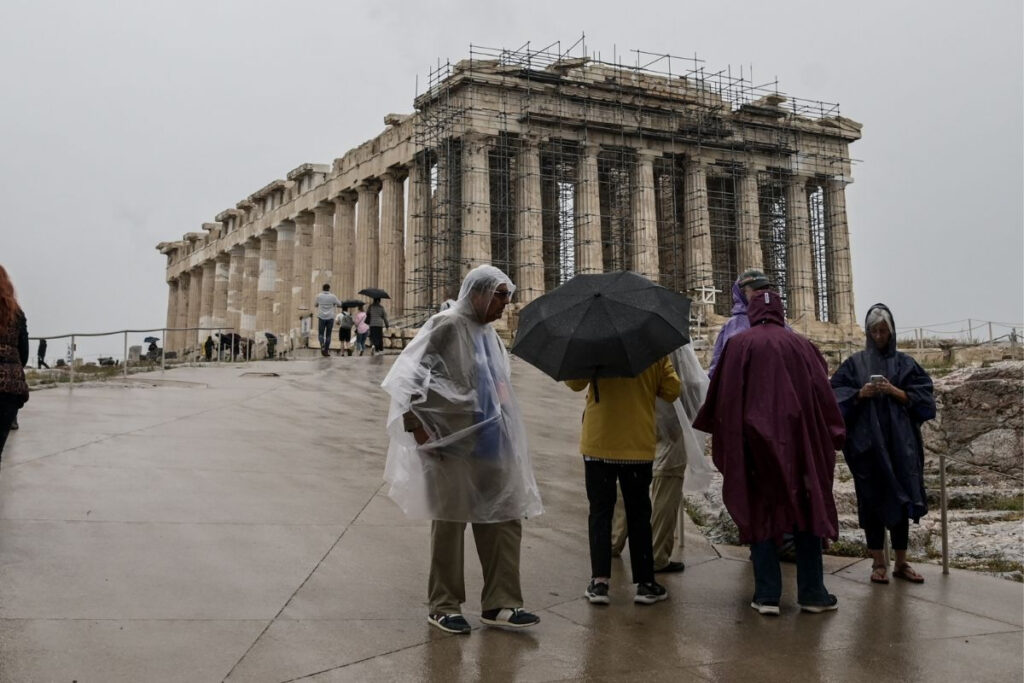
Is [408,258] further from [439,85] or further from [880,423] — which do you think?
[880,423]

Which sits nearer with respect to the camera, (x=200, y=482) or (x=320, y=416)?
(x=200, y=482)

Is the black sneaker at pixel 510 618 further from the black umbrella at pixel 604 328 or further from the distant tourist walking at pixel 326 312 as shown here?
the distant tourist walking at pixel 326 312

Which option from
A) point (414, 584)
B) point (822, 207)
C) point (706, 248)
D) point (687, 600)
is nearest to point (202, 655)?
point (414, 584)

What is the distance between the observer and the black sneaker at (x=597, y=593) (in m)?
5.98

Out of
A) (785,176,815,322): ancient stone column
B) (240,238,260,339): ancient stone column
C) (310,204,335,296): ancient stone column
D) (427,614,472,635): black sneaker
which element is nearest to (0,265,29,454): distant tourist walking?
(427,614,472,635): black sneaker

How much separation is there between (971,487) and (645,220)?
2892cm

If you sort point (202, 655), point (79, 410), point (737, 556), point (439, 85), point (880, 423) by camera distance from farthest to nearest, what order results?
point (439, 85) → point (79, 410) → point (737, 556) → point (880, 423) → point (202, 655)

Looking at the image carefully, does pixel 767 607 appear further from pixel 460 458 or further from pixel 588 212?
pixel 588 212

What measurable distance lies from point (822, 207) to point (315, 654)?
142 ft

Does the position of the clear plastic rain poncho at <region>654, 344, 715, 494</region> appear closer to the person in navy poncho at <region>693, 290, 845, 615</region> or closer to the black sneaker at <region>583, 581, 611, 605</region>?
the person in navy poncho at <region>693, 290, 845, 615</region>

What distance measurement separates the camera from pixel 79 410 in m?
12.3

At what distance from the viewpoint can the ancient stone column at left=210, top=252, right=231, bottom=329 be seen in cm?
5803

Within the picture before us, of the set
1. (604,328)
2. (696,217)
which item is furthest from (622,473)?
(696,217)

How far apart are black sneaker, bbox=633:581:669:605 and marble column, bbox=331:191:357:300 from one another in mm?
37314
